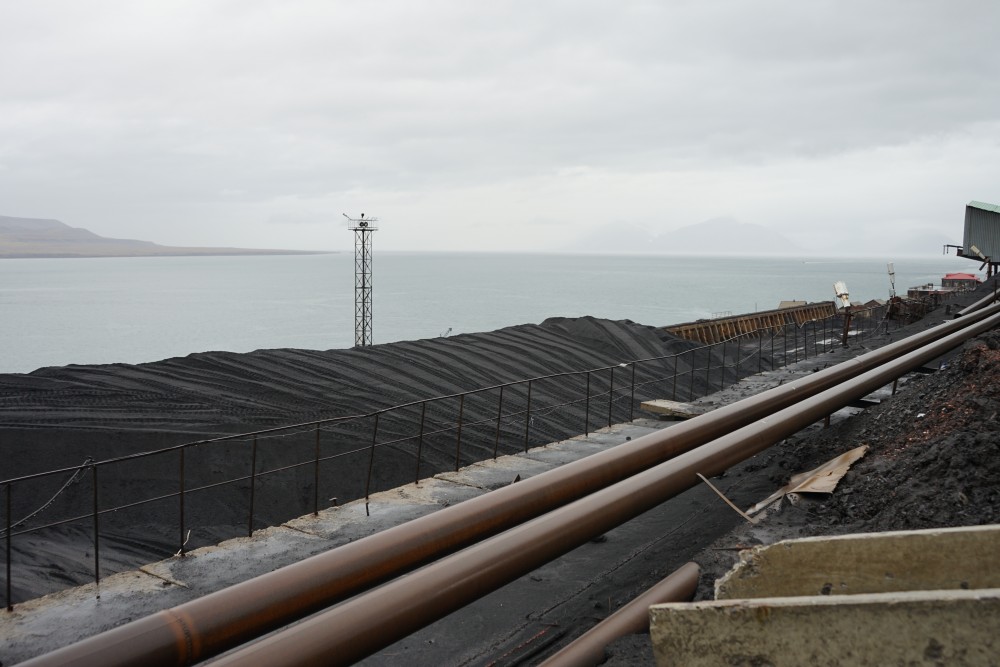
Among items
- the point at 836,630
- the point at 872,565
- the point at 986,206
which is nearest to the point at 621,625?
the point at 872,565

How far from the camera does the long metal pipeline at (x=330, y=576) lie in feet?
5.02

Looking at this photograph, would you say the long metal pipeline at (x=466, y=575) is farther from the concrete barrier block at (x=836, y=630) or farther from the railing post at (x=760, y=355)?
the railing post at (x=760, y=355)

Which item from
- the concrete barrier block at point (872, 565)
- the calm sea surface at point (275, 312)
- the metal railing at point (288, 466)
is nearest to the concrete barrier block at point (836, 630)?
the concrete barrier block at point (872, 565)

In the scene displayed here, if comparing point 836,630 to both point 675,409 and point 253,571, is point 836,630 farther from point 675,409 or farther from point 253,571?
point 675,409

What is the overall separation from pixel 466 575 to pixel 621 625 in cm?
109

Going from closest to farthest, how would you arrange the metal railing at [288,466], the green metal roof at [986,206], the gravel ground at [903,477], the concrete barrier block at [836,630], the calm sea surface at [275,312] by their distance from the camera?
the concrete barrier block at [836,630], the gravel ground at [903,477], the metal railing at [288,466], the green metal roof at [986,206], the calm sea surface at [275,312]

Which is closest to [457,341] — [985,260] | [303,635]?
[303,635]

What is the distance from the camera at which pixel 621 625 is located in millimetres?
2854

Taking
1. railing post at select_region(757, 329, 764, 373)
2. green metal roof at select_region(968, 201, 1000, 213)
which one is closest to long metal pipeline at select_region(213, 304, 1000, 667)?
railing post at select_region(757, 329, 764, 373)

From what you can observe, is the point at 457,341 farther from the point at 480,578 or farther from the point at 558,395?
the point at 480,578

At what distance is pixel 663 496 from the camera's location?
2.83 metres

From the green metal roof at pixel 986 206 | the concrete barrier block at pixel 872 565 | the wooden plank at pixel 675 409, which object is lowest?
the wooden plank at pixel 675 409

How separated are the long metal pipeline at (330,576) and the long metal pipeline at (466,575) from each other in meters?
0.04

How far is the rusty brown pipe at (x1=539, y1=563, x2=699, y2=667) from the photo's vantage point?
8.82ft
